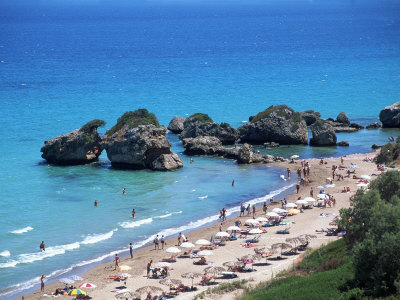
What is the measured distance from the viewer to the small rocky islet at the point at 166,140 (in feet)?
227

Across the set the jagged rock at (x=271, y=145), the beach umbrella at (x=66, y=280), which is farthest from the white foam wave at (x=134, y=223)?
the jagged rock at (x=271, y=145)

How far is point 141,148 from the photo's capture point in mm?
68562

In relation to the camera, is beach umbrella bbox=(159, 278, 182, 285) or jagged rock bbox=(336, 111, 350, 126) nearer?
beach umbrella bbox=(159, 278, 182, 285)

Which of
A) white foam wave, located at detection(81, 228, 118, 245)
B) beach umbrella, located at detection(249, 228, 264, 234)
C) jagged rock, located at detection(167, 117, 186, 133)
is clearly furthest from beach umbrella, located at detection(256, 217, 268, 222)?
jagged rock, located at detection(167, 117, 186, 133)

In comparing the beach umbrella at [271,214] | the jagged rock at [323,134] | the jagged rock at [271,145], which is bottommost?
the beach umbrella at [271,214]

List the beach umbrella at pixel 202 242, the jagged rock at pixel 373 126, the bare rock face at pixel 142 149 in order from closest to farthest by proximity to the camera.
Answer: the beach umbrella at pixel 202 242
the bare rock face at pixel 142 149
the jagged rock at pixel 373 126

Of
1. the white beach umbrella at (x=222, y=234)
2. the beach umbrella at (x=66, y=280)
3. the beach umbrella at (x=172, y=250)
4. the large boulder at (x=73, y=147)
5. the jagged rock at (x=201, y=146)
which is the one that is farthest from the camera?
the jagged rock at (x=201, y=146)

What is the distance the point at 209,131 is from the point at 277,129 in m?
8.41

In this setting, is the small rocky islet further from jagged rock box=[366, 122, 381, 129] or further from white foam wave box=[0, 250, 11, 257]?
white foam wave box=[0, 250, 11, 257]

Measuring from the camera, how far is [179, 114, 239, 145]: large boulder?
79250 mm

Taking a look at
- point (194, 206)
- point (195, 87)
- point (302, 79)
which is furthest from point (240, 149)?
point (302, 79)

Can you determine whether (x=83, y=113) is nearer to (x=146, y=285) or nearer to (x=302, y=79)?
(x=302, y=79)

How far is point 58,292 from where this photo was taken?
3828 centimetres

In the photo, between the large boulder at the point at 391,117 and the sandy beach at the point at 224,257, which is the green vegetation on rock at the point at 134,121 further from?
the large boulder at the point at 391,117
